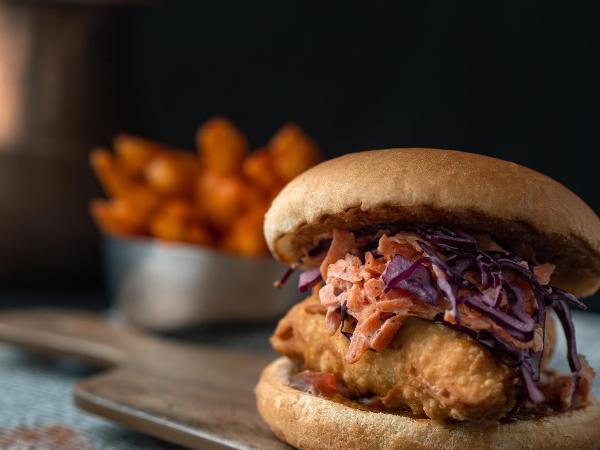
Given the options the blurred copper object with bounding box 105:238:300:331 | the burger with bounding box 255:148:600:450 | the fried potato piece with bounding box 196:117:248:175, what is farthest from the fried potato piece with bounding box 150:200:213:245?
the burger with bounding box 255:148:600:450

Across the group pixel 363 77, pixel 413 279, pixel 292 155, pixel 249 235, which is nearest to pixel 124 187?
pixel 249 235

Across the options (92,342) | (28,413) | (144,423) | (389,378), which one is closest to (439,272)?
(389,378)

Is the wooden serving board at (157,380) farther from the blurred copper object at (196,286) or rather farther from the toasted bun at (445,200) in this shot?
the toasted bun at (445,200)

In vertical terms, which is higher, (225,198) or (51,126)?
(51,126)

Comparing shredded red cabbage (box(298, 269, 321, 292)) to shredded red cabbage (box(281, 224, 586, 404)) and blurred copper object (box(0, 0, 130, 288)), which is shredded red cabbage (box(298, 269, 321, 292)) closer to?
shredded red cabbage (box(281, 224, 586, 404))

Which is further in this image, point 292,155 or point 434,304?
point 292,155

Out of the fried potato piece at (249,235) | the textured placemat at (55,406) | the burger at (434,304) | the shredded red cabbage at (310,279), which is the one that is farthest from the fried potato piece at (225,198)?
the burger at (434,304)

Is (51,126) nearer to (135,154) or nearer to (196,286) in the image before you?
(135,154)
